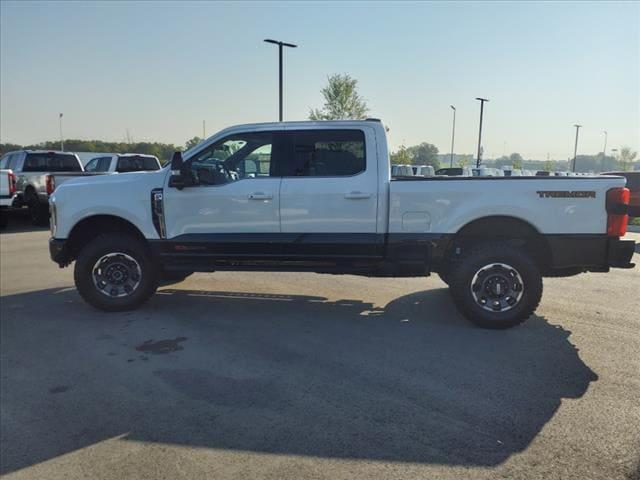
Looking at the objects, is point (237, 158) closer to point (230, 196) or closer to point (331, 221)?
point (230, 196)

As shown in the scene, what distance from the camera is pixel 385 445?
2.96 meters

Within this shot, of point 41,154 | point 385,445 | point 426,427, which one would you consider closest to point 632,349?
point 426,427

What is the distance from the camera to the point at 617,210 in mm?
4836

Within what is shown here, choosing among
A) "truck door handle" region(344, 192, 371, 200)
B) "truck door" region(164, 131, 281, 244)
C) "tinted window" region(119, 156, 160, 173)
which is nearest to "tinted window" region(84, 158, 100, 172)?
"tinted window" region(119, 156, 160, 173)

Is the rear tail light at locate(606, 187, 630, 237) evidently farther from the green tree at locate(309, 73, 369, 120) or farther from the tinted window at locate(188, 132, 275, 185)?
the green tree at locate(309, 73, 369, 120)

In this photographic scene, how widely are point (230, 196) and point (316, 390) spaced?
100 inches

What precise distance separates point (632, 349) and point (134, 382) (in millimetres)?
4435

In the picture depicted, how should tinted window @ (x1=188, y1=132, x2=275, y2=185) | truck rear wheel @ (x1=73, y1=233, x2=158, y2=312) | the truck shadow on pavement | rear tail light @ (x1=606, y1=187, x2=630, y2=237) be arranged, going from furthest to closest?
1. truck rear wheel @ (x1=73, y1=233, x2=158, y2=312)
2. tinted window @ (x1=188, y1=132, x2=275, y2=185)
3. rear tail light @ (x1=606, y1=187, x2=630, y2=237)
4. the truck shadow on pavement

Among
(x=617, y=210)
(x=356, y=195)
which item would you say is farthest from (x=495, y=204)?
(x=356, y=195)

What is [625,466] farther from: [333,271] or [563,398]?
[333,271]

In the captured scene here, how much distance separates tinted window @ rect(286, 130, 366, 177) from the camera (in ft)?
17.5

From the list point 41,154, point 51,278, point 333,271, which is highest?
point 41,154

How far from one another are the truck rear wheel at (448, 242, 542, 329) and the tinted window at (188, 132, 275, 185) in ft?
7.81

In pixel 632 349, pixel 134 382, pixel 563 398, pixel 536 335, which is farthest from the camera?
pixel 536 335
